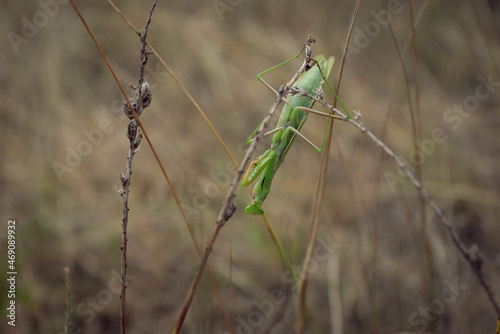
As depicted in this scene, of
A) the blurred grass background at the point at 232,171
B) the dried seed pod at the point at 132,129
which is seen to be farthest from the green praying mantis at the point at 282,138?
the dried seed pod at the point at 132,129

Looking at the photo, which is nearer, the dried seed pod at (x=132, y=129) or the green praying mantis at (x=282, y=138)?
the dried seed pod at (x=132, y=129)

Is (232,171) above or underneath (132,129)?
above

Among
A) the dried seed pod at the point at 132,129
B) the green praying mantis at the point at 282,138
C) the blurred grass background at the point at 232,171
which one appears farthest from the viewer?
the blurred grass background at the point at 232,171

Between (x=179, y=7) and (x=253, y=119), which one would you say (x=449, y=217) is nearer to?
(x=253, y=119)

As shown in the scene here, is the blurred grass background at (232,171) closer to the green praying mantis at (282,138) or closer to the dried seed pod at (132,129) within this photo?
the green praying mantis at (282,138)

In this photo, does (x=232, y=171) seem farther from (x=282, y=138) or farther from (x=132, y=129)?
(x=132, y=129)

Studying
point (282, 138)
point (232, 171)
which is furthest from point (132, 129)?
point (232, 171)

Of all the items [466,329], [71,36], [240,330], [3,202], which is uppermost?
[71,36]

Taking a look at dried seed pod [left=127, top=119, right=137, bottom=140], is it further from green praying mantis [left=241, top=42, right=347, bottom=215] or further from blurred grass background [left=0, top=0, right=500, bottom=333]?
blurred grass background [left=0, top=0, right=500, bottom=333]

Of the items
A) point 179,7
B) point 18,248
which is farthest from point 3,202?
point 179,7
